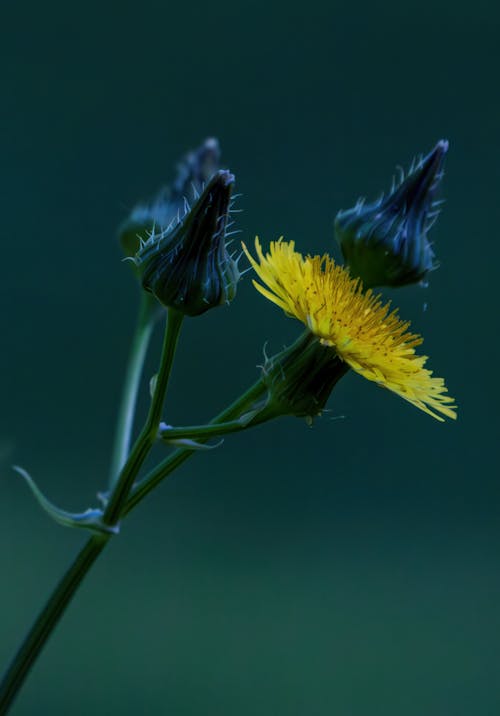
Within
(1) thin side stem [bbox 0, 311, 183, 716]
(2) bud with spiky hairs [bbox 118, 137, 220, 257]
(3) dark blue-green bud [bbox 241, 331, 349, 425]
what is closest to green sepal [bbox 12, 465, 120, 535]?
(1) thin side stem [bbox 0, 311, 183, 716]

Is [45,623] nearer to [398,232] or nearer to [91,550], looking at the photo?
[91,550]

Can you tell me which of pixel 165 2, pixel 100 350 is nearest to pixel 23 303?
pixel 100 350

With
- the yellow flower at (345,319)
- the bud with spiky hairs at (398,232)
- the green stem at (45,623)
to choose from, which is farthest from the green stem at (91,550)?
the bud with spiky hairs at (398,232)

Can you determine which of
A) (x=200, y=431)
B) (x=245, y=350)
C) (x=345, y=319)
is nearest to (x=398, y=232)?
(x=345, y=319)

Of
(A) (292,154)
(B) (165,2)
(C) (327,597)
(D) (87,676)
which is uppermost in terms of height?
(B) (165,2)

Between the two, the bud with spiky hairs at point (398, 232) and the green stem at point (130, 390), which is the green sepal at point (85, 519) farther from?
the bud with spiky hairs at point (398, 232)

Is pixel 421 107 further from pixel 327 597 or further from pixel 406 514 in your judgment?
pixel 327 597
